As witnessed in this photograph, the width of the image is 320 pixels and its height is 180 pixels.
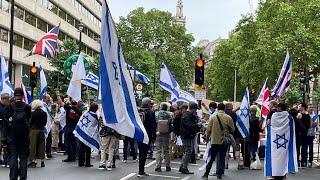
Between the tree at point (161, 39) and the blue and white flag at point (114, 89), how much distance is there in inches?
2961

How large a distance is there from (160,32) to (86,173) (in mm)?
75536

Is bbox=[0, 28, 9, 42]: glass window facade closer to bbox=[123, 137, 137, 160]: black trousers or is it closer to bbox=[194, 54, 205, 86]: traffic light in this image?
bbox=[194, 54, 205, 86]: traffic light

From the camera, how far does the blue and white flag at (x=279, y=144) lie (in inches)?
509

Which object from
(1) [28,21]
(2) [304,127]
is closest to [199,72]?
(2) [304,127]

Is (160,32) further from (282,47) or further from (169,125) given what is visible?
(169,125)

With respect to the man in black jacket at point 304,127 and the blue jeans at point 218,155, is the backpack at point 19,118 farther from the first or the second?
the man in black jacket at point 304,127

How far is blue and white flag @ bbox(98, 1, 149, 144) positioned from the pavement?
4.47 m

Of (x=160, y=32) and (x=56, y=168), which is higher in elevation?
(x=160, y=32)

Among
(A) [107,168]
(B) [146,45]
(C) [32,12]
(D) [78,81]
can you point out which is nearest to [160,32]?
(B) [146,45]

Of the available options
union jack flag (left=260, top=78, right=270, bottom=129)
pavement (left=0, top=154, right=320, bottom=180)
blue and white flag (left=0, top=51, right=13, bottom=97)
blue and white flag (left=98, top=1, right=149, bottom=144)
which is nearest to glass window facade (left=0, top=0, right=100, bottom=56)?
union jack flag (left=260, top=78, right=270, bottom=129)

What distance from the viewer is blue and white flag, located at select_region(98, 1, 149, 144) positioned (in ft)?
29.1

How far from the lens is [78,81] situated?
20344 millimetres

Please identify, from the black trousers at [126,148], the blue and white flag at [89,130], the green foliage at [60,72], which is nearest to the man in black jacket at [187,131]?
the blue and white flag at [89,130]

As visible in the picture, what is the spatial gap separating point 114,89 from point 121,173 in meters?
5.79
